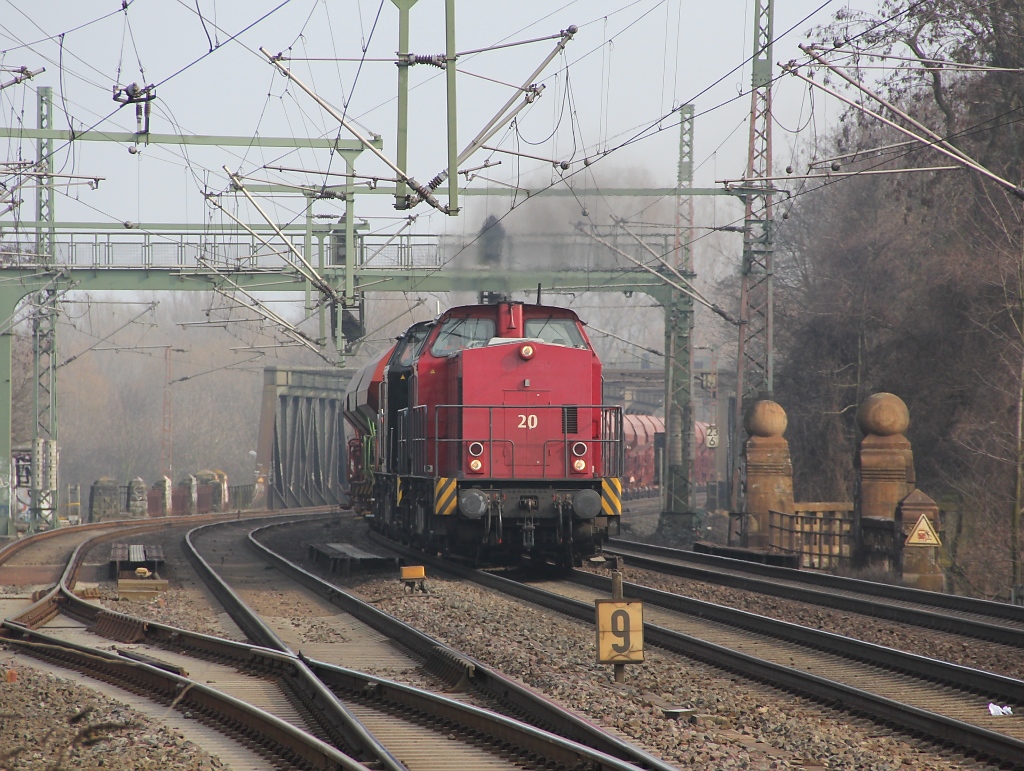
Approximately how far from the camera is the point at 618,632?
8.31 meters

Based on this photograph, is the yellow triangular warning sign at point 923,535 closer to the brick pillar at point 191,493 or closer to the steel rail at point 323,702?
the steel rail at point 323,702

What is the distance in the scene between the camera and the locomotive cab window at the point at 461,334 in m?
16.3

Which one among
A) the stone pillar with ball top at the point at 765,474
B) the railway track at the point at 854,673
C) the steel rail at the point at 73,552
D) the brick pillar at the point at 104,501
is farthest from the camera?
the brick pillar at the point at 104,501

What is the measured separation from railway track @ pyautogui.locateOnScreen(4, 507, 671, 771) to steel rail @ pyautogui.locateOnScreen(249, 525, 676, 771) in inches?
0.8

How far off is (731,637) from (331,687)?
4300 millimetres

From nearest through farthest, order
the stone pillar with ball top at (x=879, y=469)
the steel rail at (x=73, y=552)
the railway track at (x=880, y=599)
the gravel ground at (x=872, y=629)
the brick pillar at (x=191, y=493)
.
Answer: the gravel ground at (x=872, y=629) < the railway track at (x=880, y=599) < the steel rail at (x=73, y=552) < the stone pillar with ball top at (x=879, y=469) < the brick pillar at (x=191, y=493)

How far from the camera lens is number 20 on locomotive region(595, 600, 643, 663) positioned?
8266 millimetres

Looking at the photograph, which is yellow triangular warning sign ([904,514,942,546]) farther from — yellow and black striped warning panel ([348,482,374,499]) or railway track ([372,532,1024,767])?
yellow and black striped warning panel ([348,482,374,499])

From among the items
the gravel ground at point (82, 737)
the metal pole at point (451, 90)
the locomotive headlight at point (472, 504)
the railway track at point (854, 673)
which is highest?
the metal pole at point (451, 90)

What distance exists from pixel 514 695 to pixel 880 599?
7.75 m

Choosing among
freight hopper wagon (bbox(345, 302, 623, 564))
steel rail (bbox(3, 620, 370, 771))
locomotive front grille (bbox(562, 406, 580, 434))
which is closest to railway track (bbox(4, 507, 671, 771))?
steel rail (bbox(3, 620, 370, 771))

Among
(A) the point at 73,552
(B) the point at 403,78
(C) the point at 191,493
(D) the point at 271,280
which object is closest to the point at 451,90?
(B) the point at 403,78

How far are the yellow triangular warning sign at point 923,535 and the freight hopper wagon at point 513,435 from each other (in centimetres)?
466

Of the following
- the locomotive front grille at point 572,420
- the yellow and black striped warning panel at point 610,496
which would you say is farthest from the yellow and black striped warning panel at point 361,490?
the yellow and black striped warning panel at point 610,496
